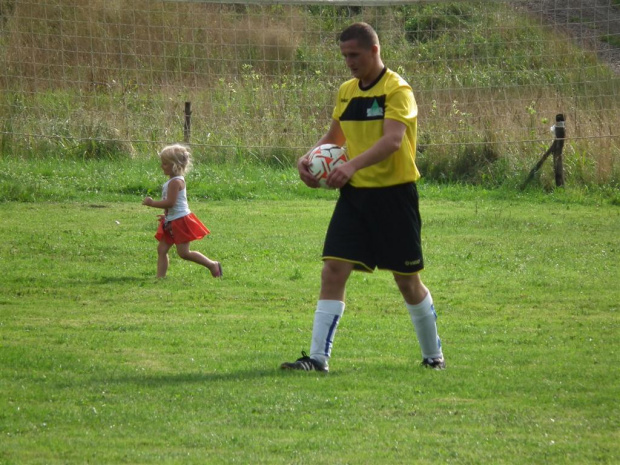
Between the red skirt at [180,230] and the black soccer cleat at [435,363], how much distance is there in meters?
4.33

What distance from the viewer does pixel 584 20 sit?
67.5 ft

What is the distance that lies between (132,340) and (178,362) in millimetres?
745

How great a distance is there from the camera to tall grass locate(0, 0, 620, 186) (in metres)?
19.5

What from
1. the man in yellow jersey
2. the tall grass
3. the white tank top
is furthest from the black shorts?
the tall grass

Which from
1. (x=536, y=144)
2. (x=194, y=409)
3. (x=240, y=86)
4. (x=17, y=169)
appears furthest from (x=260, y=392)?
(x=240, y=86)

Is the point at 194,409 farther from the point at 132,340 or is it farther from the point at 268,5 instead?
the point at 268,5

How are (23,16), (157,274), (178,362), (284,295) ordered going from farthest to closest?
(23,16) < (157,274) < (284,295) < (178,362)

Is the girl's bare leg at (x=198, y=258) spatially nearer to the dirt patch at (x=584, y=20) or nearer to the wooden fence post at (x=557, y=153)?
the wooden fence post at (x=557, y=153)

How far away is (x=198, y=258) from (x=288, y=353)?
139 inches

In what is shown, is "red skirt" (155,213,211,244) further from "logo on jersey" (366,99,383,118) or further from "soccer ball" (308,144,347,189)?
"logo on jersey" (366,99,383,118)

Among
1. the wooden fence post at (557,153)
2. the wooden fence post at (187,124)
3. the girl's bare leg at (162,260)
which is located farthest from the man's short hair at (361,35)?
the wooden fence post at (187,124)

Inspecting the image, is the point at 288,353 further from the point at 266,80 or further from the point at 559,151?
the point at 266,80

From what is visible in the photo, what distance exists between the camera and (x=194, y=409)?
19.0 ft

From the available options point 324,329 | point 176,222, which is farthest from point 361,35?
point 176,222
